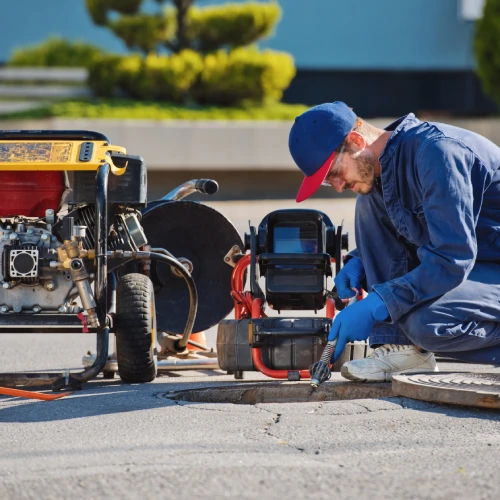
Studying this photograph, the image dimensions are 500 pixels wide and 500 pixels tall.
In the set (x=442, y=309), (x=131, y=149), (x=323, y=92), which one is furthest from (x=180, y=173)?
(x=442, y=309)

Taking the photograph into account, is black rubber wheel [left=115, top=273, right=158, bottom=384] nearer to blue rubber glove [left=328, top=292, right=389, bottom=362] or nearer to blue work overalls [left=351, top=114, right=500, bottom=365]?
blue rubber glove [left=328, top=292, right=389, bottom=362]

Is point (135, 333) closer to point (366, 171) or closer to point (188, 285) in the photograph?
point (188, 285)

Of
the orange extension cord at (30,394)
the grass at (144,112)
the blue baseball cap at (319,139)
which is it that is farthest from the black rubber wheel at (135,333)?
the grass at (144,112)

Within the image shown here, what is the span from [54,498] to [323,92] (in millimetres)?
21719

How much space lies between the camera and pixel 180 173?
17.9 m

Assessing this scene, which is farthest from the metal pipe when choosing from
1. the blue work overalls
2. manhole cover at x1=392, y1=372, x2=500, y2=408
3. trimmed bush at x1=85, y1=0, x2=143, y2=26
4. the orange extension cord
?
trimmed bush at x1=85, y1=0, x2=143, y2=26

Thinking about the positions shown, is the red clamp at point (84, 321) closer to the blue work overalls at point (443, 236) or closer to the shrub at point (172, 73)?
the blue work overalls at point (443, 236)

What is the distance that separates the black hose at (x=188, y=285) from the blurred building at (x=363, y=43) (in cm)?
1831

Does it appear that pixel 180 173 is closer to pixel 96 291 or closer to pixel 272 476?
pixel 96 291

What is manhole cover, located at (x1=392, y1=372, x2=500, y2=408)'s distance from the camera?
3986 millimetres

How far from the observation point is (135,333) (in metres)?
4.86

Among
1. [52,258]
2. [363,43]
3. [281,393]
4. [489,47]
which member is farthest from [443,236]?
[363,43]

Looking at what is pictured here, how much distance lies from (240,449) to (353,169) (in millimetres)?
1453

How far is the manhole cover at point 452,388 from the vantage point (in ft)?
13.1
